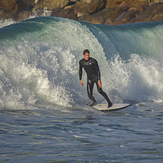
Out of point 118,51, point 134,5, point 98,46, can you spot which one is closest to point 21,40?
point 98,46

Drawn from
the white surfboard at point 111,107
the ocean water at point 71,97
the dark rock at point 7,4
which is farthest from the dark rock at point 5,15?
the white surfboard at point 111,107

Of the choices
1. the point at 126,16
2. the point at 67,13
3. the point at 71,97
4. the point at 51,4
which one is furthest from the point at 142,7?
the point at 71,97

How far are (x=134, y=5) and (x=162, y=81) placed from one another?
26.2m

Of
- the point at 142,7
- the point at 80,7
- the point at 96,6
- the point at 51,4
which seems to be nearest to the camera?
the point at 142,7

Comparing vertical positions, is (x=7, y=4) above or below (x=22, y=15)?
above

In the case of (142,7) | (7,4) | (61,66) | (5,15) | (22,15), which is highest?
(7,4)

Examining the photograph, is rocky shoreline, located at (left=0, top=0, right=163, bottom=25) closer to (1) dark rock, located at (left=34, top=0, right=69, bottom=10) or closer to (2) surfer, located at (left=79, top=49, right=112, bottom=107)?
(1) dark rock, located at (left=34, top=0, right=69, bottom=10)

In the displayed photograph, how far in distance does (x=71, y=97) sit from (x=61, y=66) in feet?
4.29

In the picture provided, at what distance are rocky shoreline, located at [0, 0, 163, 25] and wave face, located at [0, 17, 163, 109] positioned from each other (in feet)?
62.2

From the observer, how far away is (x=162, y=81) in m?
13.3

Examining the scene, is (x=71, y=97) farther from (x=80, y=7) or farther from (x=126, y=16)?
(x=80, y=7)

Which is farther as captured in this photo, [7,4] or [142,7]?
[7,4]

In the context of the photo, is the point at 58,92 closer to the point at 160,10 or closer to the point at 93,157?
the point at 93,157

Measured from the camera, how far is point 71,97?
32.4ft
